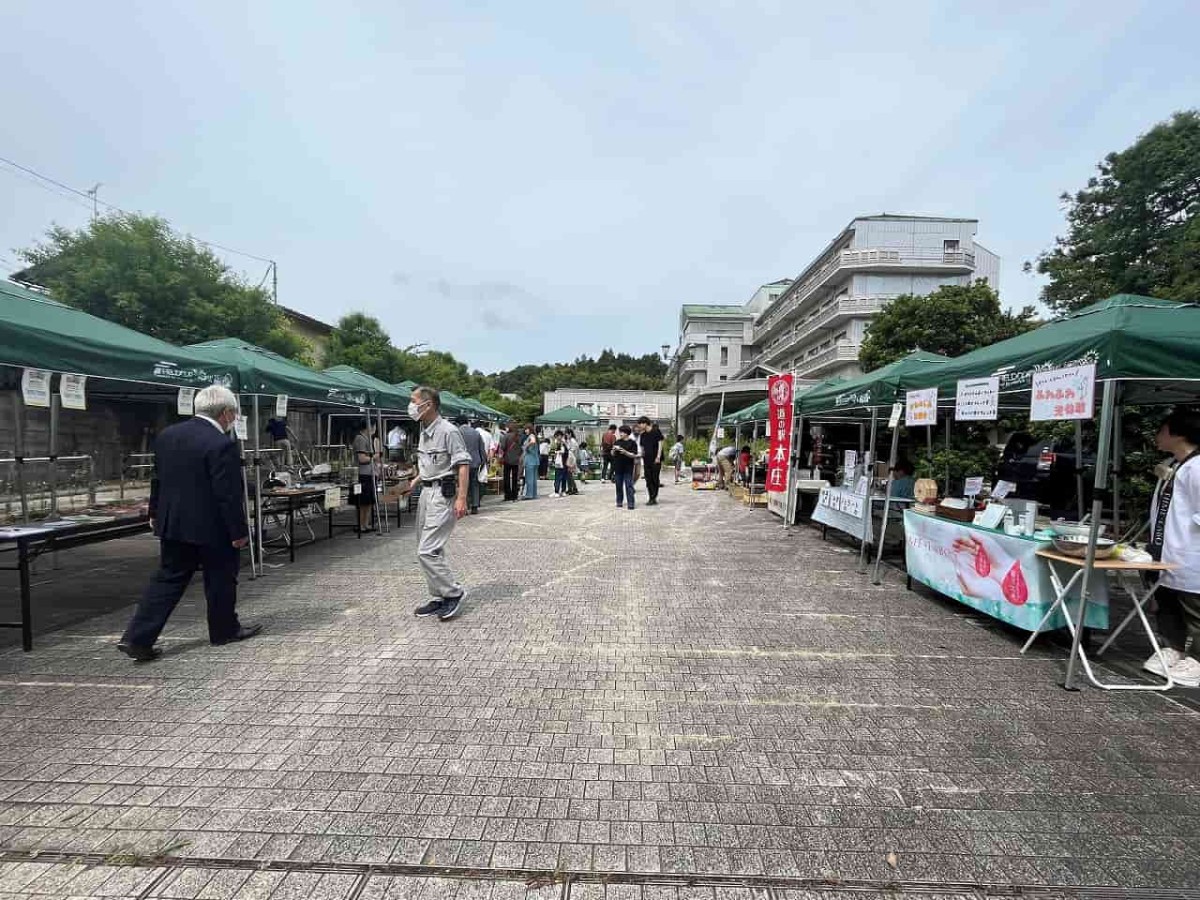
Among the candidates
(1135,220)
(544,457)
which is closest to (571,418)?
(544,457)

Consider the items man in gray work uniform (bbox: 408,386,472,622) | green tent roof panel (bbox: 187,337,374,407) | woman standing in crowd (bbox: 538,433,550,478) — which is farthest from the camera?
woman standing in crowd (bbox: 538,433,550,478)

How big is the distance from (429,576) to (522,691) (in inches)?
64.7

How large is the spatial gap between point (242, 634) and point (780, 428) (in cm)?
886

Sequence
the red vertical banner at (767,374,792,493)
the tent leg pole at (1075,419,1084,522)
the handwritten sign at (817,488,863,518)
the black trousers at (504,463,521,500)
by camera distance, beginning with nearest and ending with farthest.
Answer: the tent leg pole at (1075,419,1084,522), the handwritten sign at (817,488,863,518), the red vertical banner at (767,374,792,493), the black trousers at (504,463,521,500)

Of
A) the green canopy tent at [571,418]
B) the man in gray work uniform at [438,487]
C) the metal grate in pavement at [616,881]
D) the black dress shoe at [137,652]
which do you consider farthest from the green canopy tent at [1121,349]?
the green canopy tent at [571,418]

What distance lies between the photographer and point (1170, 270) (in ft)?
62.7

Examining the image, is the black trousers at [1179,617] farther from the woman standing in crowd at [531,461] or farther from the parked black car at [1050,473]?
the woman standing in crowd at [531,461]

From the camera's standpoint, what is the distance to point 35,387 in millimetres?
4379

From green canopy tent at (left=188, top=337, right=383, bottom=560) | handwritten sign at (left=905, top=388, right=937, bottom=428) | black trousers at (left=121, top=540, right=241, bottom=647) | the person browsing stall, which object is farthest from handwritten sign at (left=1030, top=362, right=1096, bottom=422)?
green canopy tent at (left=188, top=337, right=383, bottom=560)

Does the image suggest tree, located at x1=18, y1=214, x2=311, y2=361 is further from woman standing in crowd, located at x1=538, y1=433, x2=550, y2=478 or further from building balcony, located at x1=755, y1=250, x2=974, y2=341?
building balcony, located at x1=755, y1=250, x2=974, y2=341

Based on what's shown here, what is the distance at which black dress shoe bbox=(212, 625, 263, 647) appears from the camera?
14.0 ft

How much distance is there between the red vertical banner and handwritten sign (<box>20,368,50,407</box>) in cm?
949

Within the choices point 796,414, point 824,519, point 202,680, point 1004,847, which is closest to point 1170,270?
point 796,414

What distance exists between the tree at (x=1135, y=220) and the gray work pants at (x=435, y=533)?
26.0 meters
